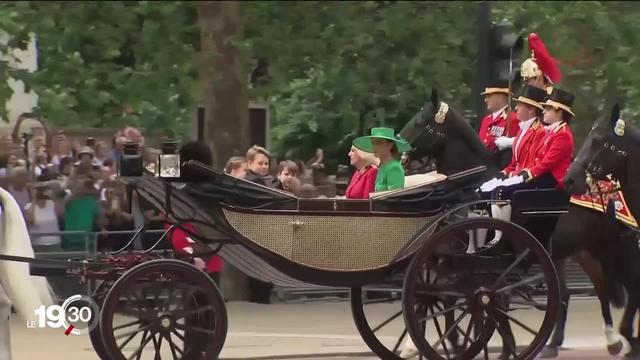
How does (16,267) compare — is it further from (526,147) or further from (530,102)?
(530,102)

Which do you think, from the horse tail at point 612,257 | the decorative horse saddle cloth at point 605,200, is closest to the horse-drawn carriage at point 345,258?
the decorative horse saddle cloth at point 605,200

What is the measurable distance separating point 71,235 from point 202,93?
108 inches

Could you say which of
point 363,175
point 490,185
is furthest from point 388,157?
point 490,185

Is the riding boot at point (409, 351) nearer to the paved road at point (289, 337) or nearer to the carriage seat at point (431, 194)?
the paved road at point (289, 337)

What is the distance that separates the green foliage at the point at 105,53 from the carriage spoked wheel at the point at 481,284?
7343mm

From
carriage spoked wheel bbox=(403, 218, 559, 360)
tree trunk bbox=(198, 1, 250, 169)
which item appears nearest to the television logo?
carriage spoked wheel bbox=(403, 218, 559, 360)

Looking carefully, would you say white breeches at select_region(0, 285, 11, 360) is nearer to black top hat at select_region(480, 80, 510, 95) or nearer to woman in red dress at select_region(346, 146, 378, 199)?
woman in red dress at select_region(346, 146, 378, 199)

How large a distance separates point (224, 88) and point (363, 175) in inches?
→ 207

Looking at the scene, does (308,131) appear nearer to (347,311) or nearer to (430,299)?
(347,311)

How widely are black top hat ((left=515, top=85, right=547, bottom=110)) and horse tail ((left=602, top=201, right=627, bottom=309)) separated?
3.64 feet

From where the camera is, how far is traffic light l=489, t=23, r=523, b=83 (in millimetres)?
11898

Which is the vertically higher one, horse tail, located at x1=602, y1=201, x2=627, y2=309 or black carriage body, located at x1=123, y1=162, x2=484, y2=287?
black carriage body, located at x1=123, y1=162, x2=484, y2=287

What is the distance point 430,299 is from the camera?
9219mm

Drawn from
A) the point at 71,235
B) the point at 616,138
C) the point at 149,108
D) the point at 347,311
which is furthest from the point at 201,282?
the point at 149,108
